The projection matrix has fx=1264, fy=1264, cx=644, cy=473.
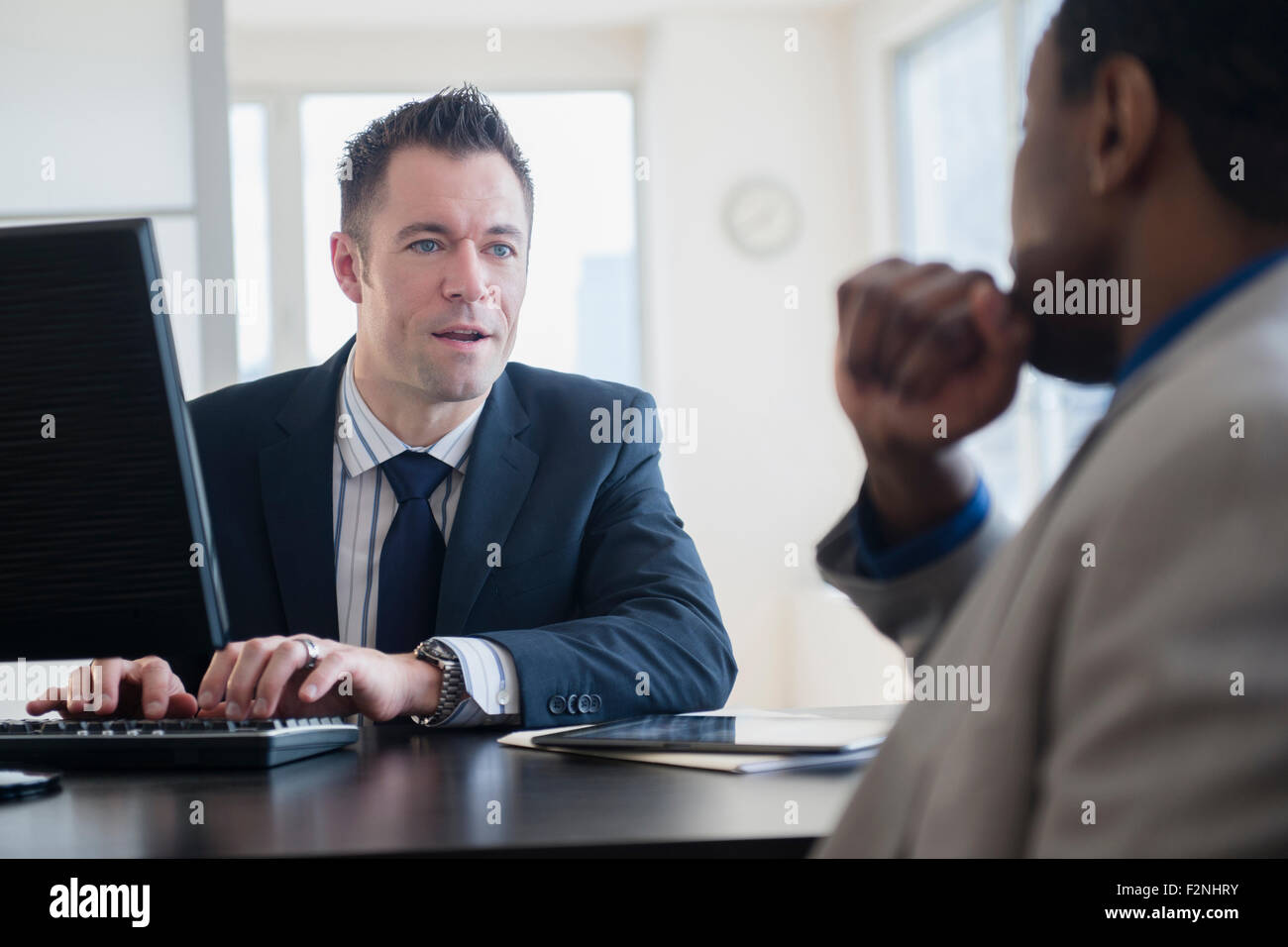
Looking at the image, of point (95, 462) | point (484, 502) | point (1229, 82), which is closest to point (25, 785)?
point (95, 462)

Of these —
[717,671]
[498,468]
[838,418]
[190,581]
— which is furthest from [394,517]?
[838,418]

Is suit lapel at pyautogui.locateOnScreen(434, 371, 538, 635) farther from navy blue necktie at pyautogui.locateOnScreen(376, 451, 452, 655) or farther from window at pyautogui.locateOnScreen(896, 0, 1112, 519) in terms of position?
window at pyautogui.locateOnScreen(896, 0, 1112, 519)

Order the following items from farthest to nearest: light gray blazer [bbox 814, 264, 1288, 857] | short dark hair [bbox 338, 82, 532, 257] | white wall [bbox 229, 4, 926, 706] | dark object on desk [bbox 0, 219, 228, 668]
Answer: white wall [bbox 229, 4, 926, 706], short dark hair [bbox 338, 82, 532, 257], dark object on desk [bbox 0, 219, 228, 668], light gray blazer [bbox 814, 264, 1288, 857]

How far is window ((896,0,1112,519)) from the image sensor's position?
4434 millimetres

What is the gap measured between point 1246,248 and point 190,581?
0.78 meters

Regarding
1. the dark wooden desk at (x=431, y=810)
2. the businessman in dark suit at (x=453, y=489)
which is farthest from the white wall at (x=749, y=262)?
the dark wooden desk at (x=431, y=810)

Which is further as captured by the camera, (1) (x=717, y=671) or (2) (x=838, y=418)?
(2) (x=838, y=418)

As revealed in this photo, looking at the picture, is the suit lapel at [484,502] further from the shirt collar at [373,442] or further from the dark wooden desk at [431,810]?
the dark wooden desk at [431,810]

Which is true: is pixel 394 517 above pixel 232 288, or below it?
below

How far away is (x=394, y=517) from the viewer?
5.94 ft

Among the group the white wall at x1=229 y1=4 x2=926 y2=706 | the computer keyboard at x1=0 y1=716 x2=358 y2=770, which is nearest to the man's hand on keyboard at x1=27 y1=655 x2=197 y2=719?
the computer keyboard at x1=0 y1=716 x2=358 y2=770

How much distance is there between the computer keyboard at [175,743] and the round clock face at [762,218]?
4547 mm

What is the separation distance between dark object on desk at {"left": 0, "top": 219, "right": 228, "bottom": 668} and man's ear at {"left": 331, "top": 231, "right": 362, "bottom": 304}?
121 cm
